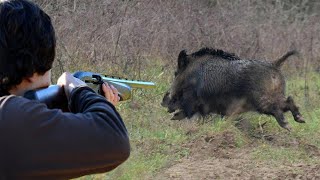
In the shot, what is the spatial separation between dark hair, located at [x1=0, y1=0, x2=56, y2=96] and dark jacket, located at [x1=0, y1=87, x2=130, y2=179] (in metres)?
0.11

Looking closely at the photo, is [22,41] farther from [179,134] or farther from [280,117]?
[280,117]

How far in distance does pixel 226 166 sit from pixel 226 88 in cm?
250

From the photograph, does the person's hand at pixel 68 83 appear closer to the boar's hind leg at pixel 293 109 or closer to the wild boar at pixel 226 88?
the wild boar at pixel 226 88

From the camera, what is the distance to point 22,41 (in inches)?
70.2

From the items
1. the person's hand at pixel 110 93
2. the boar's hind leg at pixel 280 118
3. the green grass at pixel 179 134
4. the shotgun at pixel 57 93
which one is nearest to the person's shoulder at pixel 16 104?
the shotgun at pixel 57 93

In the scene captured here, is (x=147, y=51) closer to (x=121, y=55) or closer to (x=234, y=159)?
(x=121, y=55)

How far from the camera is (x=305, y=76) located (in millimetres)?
12148

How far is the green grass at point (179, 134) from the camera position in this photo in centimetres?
658

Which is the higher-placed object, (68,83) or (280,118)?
(68,83)

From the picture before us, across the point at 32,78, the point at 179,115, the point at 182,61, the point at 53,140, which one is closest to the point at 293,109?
→ the point at 179,115

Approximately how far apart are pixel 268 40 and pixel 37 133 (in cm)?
1243

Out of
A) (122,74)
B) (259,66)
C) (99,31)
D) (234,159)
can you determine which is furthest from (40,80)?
(99,31)

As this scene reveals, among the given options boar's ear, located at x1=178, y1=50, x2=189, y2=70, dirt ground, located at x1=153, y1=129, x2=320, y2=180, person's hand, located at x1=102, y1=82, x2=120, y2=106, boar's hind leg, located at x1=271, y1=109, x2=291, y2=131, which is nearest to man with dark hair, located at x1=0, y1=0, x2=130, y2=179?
person's hand, located at x1=102, y1=82, x2=120, y2=106

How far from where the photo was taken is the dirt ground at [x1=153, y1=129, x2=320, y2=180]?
625cm
